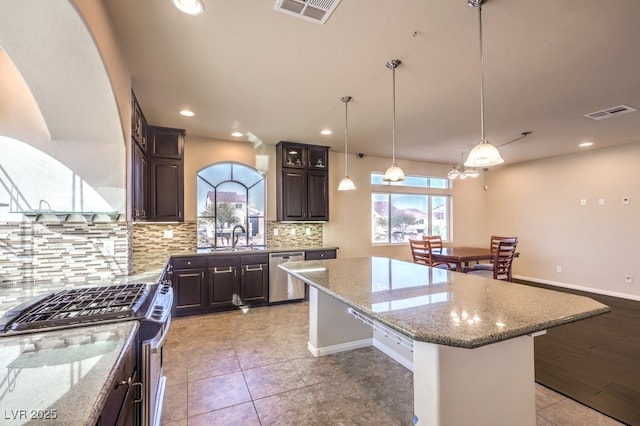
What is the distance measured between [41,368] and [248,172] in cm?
430

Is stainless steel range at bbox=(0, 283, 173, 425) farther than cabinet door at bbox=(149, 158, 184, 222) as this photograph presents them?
No

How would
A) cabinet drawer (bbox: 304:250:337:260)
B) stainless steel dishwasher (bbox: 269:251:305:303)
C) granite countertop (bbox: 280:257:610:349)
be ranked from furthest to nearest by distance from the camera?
cabinet drawer (bbox: 304:250:337:260) < stainless steel dishwasher (bbox: 269:251:305:303) < granite countertop (bbox: 280:257:610:349)

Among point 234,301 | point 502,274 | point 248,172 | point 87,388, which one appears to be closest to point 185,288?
point 234,301

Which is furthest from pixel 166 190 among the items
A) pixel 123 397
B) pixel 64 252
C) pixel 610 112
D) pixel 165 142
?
pixel 610 112

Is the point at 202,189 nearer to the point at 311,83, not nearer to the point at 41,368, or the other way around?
the point at 311,83

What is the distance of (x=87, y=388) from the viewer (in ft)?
2.76

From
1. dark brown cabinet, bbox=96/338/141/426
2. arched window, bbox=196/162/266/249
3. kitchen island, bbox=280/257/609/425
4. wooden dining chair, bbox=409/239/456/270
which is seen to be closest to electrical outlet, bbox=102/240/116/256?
dark brown cabinet, bbox=96/338/141/426

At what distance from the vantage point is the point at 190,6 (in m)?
1.73

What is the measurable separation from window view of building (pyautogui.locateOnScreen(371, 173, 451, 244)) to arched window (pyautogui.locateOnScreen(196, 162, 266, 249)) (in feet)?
7.77

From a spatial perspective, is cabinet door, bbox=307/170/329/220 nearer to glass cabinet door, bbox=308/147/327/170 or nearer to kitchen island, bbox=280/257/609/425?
glass cabinet door, bbox=308/147/327/170

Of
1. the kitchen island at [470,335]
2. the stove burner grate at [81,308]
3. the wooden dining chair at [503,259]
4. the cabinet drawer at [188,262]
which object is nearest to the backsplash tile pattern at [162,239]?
the cabinet drawer at [188,262]

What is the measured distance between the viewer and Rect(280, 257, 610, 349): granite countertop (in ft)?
3.98

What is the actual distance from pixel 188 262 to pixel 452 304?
3519 millimetres

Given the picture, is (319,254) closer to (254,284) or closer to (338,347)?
(254,284)
